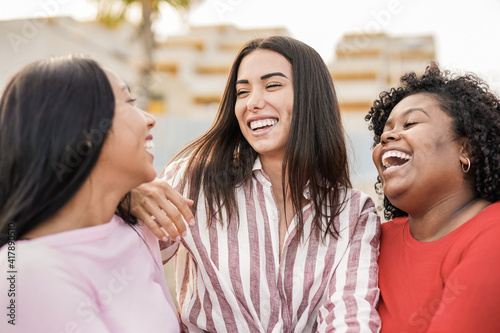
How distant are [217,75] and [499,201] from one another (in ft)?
110

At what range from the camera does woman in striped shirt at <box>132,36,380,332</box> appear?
2.05 m

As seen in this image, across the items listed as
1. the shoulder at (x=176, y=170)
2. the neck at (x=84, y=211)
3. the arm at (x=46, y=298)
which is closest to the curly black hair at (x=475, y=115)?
the shoulder at (x=176, y=170)

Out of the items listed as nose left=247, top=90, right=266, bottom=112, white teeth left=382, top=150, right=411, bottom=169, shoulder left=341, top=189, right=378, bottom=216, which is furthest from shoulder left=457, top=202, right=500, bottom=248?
nose left=247, top=90, right=266, bottom=112

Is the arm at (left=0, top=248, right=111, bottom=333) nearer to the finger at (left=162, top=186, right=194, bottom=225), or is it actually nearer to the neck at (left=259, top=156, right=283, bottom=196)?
the finger at (left=162, top=186, right=194, bottom=225)

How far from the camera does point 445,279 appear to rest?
5.90 feet

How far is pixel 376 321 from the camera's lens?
1.90m

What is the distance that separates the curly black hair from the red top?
0.13 metres

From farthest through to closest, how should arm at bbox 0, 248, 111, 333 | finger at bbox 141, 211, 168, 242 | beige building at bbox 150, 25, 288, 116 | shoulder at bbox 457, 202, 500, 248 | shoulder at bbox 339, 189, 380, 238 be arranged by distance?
beige building at bbox 150, 25, 288, 116 < shoulder at bbox 339, 189, 380, 238 < finger at bbox 141, 211, 168, 242 < shoulder at bbox 457, 202, 500, 248 < arm at bbox 0, 248, 111, 333

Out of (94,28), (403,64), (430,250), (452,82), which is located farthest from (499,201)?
(403,64)

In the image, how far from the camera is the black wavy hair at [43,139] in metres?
1.45

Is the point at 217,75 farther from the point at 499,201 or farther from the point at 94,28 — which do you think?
Answer: the point at 499,201

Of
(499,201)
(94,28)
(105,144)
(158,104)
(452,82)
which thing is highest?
(94,28)

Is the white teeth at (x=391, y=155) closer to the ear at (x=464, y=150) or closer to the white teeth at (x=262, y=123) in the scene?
the ear at (x=464, y=150)

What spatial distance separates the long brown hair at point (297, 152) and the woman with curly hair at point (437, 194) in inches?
9.3
